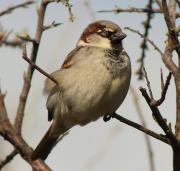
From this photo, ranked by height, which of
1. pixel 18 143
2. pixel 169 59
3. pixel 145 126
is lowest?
pixel 145 126

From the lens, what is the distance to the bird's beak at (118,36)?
2.89m

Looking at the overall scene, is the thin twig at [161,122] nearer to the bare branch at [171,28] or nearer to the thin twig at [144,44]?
the bare branch at [171,28]

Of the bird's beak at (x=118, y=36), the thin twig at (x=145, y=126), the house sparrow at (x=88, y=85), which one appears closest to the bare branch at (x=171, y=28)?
the thin twig at (x=145, y=126)

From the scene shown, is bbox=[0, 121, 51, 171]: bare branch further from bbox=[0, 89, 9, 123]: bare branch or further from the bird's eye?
the bird's eye

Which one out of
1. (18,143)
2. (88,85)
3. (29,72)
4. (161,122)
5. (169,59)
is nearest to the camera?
(161,122)

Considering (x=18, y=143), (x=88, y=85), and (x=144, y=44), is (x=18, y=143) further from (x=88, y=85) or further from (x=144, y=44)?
(x=88, y=85)

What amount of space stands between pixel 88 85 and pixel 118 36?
1.64 feet

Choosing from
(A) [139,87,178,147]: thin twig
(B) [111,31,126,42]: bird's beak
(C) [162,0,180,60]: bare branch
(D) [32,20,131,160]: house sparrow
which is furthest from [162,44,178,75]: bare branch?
(B) [111,31,126,42]: bird's beak

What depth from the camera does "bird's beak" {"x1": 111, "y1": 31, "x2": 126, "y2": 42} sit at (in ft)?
9.48

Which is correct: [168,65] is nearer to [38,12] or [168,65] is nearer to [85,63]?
[38,12]

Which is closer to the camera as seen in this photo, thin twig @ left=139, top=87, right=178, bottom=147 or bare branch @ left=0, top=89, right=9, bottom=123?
thin twig @ left=139, top=87, right=178, bottom=147

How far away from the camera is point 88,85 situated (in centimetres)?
256

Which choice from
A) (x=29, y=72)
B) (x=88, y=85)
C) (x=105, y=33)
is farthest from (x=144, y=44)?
(x=105, y=33)

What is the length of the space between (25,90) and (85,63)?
2.34 ft
